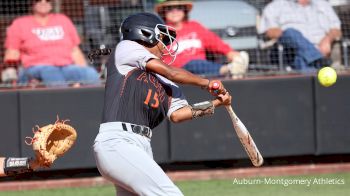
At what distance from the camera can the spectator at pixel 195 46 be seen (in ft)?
33.6

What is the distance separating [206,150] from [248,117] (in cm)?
66

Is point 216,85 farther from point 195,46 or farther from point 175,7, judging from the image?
point 175,7

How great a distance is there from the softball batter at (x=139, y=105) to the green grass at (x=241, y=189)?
2646 millimetres

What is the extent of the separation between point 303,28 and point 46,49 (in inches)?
132

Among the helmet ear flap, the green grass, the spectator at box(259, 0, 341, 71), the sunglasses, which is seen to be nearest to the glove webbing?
the helmet ear flap

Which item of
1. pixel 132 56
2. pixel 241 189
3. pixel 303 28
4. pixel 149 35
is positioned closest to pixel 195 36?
pixel 303 28

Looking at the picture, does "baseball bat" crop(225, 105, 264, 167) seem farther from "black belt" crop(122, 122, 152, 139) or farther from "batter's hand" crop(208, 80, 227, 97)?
"black belt" crop(122, 122, 152, 139)

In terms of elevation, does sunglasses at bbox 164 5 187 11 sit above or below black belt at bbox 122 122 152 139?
above

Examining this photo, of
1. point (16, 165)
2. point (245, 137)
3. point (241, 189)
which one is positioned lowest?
point (241, 189)

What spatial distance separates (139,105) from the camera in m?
5.76

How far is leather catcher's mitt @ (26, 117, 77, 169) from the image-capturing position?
6.37 m

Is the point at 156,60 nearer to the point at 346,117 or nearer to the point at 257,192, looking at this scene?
the point at 257,192

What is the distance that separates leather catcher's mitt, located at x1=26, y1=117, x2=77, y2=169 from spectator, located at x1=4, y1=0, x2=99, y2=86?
135 inches

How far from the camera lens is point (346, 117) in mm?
10188
